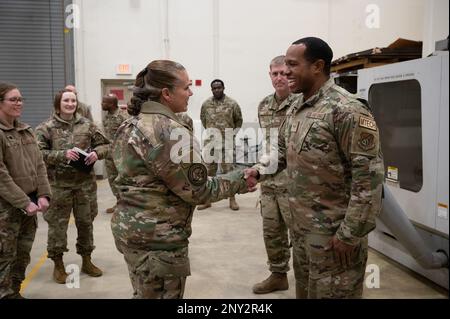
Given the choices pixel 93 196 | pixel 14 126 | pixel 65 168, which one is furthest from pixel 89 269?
pixel 14 126

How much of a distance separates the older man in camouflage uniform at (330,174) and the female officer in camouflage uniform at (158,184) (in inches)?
17.4

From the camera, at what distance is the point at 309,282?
206cm

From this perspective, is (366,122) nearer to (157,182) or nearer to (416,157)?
(157,182)

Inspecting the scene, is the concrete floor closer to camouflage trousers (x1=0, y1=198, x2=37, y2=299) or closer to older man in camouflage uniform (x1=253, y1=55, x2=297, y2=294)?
older man in camouflage uniform (x1=253, y1=55, x2=297, y2=294)

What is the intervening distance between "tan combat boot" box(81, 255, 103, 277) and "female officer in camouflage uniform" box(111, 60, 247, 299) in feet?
6.50

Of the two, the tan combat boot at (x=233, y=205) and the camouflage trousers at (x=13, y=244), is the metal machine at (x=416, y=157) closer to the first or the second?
the tan combat boot at (x=233, y=205)

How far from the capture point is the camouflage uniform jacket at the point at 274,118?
311 centimetres

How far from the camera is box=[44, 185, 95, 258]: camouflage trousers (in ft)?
11.6

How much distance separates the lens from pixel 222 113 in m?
6.55

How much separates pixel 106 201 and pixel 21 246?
12.7ft

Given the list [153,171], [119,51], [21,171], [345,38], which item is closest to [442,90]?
[153,171]

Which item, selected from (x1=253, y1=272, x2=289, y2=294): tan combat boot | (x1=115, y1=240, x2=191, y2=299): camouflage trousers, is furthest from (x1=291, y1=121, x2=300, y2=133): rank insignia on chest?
(x1=253, y1=272, x2=289, y2=294): tan combat boot
